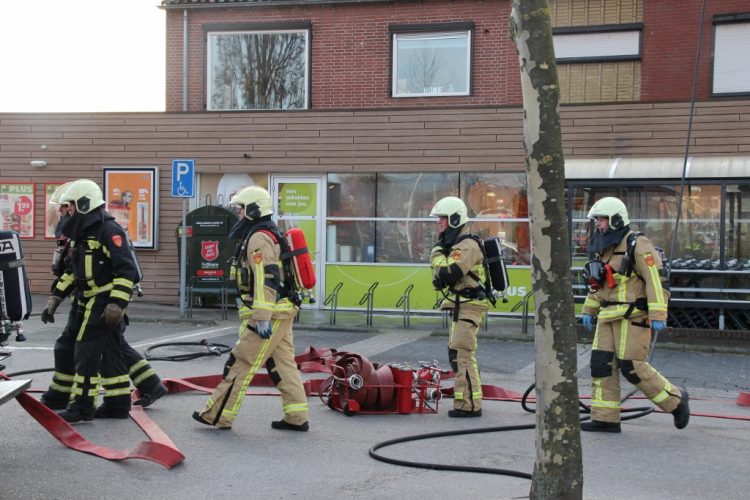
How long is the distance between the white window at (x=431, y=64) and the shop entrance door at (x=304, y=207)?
2.64 metres

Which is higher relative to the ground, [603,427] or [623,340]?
[623,340]

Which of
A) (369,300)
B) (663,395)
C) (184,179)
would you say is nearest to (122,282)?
(663,395)

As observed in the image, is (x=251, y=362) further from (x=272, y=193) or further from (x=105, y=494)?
(x=272, y=193)

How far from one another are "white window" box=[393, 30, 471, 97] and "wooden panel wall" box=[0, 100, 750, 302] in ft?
3.48

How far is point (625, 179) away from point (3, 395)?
12066mm

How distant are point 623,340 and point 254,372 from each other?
3.16m

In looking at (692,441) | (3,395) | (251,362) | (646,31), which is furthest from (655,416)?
(646,31)

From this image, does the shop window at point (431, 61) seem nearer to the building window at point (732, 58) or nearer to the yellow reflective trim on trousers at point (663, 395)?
the building window at point (732, 58)

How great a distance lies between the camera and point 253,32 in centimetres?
1966

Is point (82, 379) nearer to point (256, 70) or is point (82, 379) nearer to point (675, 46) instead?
point (256, 70)

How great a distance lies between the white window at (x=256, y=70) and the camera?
769 inches

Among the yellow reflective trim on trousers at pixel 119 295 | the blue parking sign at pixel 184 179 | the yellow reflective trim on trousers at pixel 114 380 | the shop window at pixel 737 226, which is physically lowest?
Result: the yellow reflective trim on trousers at pixel 114 380

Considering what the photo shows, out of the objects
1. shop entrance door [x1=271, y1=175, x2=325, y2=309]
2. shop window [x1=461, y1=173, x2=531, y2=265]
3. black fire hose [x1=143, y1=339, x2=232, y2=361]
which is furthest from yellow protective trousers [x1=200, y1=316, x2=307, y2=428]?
shop entrance door [x1=271, y1=175, x2=325, y2=309]

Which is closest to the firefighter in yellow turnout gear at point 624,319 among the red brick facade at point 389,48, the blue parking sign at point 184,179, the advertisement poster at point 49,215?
the blue parking sign at point 184,179
